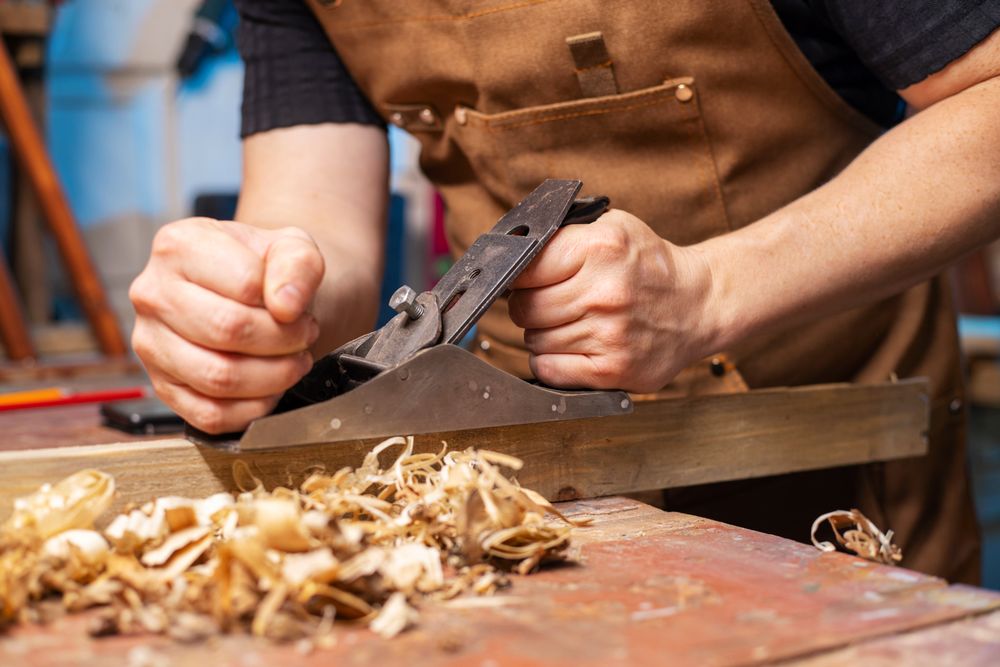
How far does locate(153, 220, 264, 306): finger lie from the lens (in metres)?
0.81

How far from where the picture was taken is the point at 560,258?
939 mm

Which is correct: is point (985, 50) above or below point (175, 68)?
above

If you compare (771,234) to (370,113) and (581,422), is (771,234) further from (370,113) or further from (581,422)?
(370,113)

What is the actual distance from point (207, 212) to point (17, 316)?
0.91m

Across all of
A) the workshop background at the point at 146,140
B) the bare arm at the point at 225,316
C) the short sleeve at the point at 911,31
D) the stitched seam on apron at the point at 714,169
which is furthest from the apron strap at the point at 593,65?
the workshop background at the point at 146,140

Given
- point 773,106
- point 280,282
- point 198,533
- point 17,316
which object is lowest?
point 17,316

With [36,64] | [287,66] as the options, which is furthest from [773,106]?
[36,64]

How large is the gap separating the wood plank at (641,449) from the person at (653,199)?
46 millimetres

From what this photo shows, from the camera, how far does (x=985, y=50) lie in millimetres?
1023

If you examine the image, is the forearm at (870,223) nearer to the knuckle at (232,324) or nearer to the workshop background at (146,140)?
the knuckle at (232,324)

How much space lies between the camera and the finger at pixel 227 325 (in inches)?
31.9

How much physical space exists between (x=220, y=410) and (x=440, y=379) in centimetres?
18

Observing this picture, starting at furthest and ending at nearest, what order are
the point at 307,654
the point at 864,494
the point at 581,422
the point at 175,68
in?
the point at 175,68 < the point at 864,494 < the point at 581,422 < the point at 307,654

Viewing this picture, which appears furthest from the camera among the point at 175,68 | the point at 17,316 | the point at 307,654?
the point at 175,68
